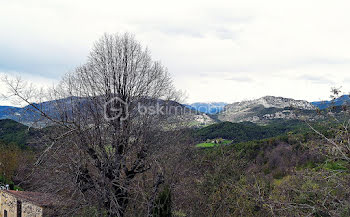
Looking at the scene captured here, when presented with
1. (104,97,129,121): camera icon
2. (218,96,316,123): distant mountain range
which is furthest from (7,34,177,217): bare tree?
(218,96,316,123): distant mountain range

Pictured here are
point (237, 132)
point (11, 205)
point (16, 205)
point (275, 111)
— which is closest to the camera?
point (16, 205)

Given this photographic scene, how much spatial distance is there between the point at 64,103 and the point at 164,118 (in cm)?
414

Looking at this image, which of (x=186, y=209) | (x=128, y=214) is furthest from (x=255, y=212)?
(x=128, y=214)

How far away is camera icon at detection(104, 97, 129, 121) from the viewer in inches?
416

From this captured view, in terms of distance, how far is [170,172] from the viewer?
488 inches

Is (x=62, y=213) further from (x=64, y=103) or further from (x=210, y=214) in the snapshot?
(x=210, y=214)

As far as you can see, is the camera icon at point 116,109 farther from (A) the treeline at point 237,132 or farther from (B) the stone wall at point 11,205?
(A) the treeline at point 237,132

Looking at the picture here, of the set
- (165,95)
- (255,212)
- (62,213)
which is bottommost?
(255,212)

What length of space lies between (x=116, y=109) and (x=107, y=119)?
0.62 metres

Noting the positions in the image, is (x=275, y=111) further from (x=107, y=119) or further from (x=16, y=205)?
(x=107, y=119)

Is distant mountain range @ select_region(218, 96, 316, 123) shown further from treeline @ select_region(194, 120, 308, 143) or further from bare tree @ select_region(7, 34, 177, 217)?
treeline @ select_region(194, 120, 308, 143)

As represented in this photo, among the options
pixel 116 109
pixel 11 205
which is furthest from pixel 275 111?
pixel 116 109

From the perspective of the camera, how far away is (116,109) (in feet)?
35.0

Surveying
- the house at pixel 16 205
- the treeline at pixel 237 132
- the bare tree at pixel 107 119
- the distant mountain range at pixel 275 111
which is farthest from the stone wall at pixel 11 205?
the treeline at pixel 237 132
